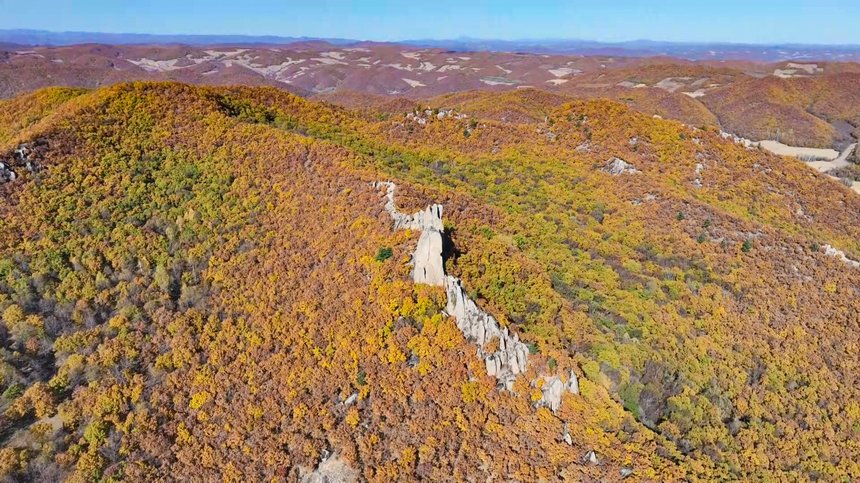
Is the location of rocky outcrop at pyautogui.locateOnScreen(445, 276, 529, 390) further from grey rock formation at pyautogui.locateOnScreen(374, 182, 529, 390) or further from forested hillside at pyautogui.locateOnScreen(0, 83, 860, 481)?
forested hillside at pyautogui.locateOnScreen(0, 83, 860, 481)

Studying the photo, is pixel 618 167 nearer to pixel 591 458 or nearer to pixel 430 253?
pixel 430 253

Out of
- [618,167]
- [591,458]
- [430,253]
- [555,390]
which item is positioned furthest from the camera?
[618,167]

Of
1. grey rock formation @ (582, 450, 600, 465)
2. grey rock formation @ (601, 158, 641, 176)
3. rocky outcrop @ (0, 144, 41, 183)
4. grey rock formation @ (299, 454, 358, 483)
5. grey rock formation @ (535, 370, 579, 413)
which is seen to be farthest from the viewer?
grey rock formation @ (601, 158, 641, 176)

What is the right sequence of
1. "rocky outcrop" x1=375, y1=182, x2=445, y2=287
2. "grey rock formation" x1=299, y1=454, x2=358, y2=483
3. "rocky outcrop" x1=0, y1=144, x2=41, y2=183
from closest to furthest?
1. "grey rock formation" x1=299, y1=454, x2=358, y2=483
2. "rocky outcrop" x1=375, y1=182, x2=445, y2=287
3. "rocky outcrop" x1=0, y1=144, x2=41, y2=183

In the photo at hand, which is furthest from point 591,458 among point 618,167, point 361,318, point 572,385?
point 618,167

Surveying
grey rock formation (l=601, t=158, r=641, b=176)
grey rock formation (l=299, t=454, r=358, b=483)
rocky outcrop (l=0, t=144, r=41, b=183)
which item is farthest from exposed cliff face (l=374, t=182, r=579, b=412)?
grey rock formation (l=601, t=158, r=641, b=176)

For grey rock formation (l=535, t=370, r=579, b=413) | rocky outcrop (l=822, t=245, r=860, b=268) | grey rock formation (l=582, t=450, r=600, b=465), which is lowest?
rocky outcrop (l=822, t=245, r=860, b=268)

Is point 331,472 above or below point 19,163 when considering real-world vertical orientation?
below
